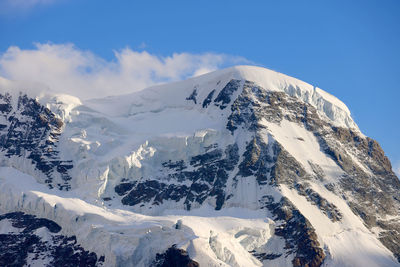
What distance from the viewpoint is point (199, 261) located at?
19625cm

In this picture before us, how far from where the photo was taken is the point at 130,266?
19962 centimetres

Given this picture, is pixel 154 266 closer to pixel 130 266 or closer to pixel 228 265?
pixel 130 266

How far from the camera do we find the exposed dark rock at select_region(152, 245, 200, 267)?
645 feet

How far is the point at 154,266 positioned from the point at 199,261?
1263 centimetres

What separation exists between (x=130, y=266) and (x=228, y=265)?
26.8 meters

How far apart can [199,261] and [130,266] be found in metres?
19.3

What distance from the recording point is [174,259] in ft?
649

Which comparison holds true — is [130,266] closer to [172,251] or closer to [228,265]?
[172,251]

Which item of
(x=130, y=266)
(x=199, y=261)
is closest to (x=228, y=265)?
(x=199, y=261)

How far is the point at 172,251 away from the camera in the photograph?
19888 centimetres

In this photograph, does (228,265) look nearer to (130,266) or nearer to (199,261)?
(199,261)

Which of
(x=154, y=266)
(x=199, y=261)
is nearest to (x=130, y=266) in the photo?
(x=154, y=266)

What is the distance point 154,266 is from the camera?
199 metres

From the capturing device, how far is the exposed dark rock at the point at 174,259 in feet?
645
